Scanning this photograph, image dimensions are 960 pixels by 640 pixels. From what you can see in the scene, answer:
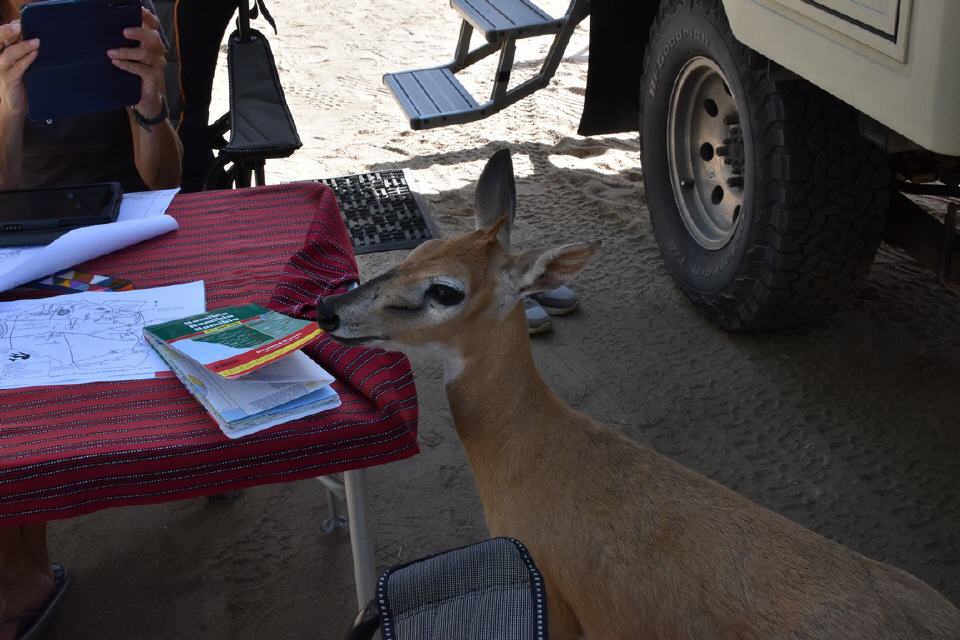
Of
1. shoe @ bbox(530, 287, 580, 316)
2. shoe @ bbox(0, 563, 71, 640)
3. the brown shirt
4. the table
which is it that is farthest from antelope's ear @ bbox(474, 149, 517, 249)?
shoe @ bbox(530, 287, 580, 316)

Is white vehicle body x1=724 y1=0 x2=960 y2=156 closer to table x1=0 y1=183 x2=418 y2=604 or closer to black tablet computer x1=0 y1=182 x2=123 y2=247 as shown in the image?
table x1=0 y1=183 x2=418 y2=604

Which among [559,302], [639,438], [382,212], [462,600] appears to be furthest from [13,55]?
[382,212]

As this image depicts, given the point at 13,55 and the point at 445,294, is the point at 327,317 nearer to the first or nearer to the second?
the point at 445,294

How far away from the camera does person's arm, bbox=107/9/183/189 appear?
104 inches

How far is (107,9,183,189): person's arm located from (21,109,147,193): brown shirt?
4.9 inches

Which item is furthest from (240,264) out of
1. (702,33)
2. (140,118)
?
(702,33)

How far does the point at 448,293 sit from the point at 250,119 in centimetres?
186

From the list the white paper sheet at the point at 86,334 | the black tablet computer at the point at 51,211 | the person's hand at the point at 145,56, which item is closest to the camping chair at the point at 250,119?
the person's hand at the point at 145,56

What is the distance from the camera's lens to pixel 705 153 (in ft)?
14.9

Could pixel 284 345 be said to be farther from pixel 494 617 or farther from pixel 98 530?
pixel 98 530

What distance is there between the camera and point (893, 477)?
3518 millimetres

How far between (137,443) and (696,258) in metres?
3.07

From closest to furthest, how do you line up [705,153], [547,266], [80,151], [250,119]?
[547,266]
[80,151]
[250,119]
[705,153]

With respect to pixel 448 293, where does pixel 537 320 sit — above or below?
below
